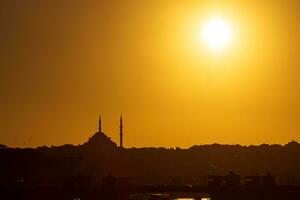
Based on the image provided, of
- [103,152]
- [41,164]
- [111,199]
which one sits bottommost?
[111,199]

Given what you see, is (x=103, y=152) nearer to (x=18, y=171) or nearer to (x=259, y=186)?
(x=18, y=171)

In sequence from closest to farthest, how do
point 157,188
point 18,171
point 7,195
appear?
point 7,195
point 157,188
point 18,171

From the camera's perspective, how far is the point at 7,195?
6681 cm

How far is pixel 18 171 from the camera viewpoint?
90.9m

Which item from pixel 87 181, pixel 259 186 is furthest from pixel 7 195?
pixel 259 186

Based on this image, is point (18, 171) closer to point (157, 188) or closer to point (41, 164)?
point (41, 164)

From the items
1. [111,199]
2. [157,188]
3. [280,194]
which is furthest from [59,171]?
[280,194]

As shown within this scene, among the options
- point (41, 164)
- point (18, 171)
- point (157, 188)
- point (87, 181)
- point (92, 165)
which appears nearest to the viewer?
point (87, 181)

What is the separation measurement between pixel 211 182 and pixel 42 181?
29441 millimetres

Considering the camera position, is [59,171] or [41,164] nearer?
[41,164]

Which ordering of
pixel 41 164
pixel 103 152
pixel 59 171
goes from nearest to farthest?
pixel 41 164 < pixel 59 171 < pixel 103 152

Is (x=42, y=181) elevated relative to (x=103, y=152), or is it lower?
lower

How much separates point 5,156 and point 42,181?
563 centimetres

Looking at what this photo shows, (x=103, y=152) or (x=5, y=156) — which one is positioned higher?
(x=103, y=152)
